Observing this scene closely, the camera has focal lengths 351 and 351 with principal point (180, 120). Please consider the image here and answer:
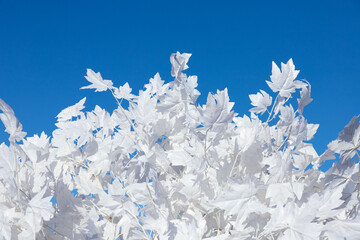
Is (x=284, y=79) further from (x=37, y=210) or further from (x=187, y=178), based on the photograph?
→ (x=37, y=210)

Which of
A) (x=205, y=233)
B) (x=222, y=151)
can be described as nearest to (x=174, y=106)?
(x=222, y=151)

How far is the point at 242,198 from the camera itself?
0.60m

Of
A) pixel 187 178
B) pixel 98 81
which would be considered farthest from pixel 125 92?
pixel 187 178

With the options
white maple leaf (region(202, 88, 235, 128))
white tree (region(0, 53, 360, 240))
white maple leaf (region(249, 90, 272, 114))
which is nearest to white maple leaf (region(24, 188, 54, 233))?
white tree (region(0, 53, 360, 240))

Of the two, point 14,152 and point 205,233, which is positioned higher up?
A: point 14,152

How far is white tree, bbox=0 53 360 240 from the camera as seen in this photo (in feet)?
1.98

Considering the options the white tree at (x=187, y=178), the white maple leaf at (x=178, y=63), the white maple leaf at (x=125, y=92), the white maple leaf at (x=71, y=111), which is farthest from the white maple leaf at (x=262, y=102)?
the white maple leaf at (x=71, y=111)

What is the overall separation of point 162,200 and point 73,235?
0.22 m

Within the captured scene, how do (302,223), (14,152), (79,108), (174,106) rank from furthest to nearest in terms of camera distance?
1. (79,108)
2. (174,106)
3. (14,152)
4. (302,223)

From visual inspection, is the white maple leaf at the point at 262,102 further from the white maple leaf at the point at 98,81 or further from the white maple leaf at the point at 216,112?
the white maple leaf at the point at 98,81

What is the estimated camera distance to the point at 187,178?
2.24 feet

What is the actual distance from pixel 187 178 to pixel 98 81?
0.37 m

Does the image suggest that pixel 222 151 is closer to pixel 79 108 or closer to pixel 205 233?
pixel 205 233

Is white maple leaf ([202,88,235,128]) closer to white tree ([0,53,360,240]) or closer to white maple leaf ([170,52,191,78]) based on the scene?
white tree ([0,53,360,240])
